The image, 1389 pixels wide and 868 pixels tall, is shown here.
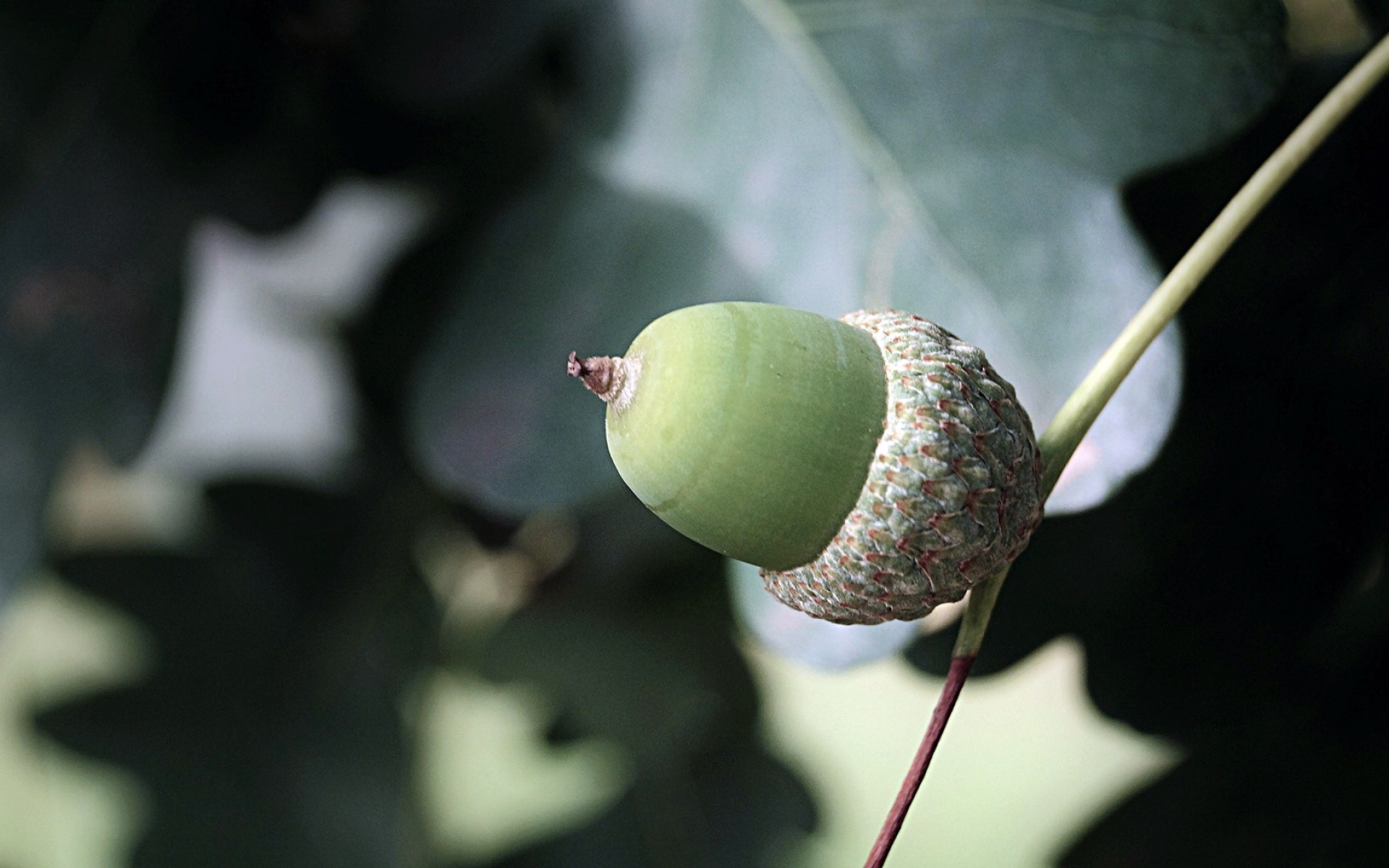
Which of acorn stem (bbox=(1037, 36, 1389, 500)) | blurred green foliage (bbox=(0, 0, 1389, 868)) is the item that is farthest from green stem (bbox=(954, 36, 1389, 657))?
blurred green foliage (bbox=(0, 0, 1389, 868))

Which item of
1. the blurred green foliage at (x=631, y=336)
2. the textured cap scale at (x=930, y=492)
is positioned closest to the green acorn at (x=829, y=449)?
the textured cap scale at (x=930, y=492)

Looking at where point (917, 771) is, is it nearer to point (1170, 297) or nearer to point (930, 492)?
point (930, 492)

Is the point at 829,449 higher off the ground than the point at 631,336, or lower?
higher

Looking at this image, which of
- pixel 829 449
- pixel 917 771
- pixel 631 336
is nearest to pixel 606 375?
pixel 829 449

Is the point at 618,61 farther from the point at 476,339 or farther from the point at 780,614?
the point at 780,614

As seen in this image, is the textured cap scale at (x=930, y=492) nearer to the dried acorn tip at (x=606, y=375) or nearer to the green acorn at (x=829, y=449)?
the green acorn at (x=829, y=449)

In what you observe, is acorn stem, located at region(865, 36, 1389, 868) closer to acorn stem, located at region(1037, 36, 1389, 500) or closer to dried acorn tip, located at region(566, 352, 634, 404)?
acorn stem, located at region(1037, 36, 1389, 500)
